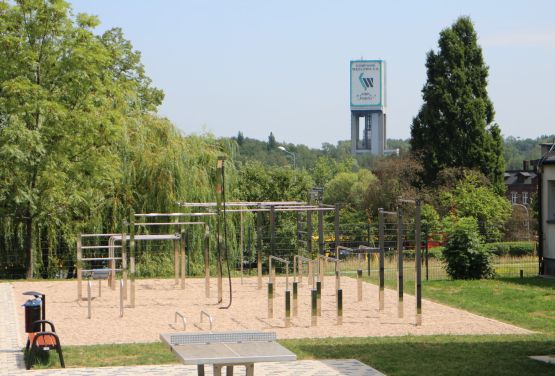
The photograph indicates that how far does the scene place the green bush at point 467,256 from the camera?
936 inches

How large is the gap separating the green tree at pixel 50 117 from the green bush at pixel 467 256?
28.1 ft

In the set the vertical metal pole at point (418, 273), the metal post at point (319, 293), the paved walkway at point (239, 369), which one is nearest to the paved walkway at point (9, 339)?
the paved walkway at point (239, 369)

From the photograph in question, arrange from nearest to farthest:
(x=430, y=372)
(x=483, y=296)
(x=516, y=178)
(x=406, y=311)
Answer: (x=430, y=372), (x=406, y=311), (x=483, y=296), (x=516, y=178)

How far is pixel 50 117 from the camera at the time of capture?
24891mm

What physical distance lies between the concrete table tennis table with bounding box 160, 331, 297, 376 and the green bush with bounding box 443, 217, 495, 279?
1499 centimetres

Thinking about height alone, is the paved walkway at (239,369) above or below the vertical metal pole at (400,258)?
below

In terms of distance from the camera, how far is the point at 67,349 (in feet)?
42.3

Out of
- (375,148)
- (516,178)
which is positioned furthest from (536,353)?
(375,148)

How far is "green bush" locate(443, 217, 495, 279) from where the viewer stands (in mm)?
23781

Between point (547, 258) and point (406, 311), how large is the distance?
8242 mm

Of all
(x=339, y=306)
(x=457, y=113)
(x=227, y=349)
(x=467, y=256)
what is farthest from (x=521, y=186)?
(x=227, y=349)

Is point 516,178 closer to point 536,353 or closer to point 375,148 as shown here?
point 375,148

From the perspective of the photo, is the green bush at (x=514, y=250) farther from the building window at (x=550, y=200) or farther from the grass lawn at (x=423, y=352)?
the grass lawn at (x=423, y=352)

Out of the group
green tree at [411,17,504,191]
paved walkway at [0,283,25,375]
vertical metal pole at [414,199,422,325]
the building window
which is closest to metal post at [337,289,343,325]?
vertical metal pole at [414,199,422,325]
